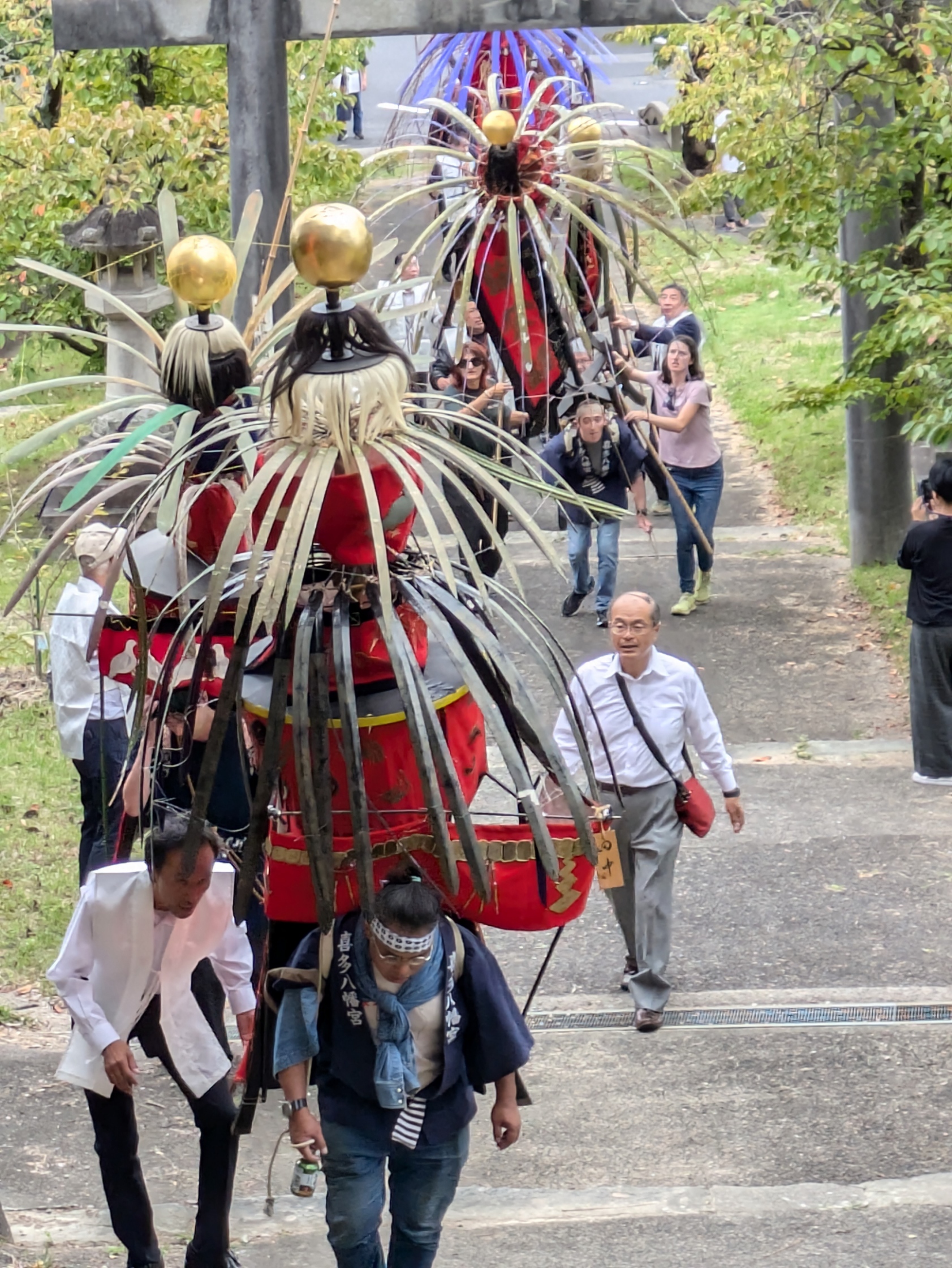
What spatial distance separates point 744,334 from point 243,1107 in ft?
46.1

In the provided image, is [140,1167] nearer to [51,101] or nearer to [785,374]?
[51,101]

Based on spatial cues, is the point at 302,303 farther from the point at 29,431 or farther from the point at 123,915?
the point at 29,431

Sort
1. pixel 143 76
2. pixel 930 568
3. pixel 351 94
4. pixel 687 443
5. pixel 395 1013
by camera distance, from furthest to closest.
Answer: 1. pixel 351 94
2. pixel 143 76
3. pixel 687 443
4. pixel 930 568
5. pixel 395 1013

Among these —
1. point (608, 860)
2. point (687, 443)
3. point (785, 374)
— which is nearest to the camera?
point (608, 860)

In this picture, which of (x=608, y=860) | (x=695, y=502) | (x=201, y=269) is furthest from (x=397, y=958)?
(x=695, y=502)

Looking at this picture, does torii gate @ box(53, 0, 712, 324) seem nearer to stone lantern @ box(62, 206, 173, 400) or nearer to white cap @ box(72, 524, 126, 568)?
stone lantern @ box(62, 206, 173, 400)

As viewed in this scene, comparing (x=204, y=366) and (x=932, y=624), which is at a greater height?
(x=204, y=366)

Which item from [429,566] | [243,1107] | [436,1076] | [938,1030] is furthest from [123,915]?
[938,1030]

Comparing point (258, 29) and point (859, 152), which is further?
point (859, 152)

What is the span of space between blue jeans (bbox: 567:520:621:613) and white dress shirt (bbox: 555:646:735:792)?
12.0ft

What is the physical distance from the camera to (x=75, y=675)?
226 inches

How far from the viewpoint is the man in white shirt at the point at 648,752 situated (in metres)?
5.90

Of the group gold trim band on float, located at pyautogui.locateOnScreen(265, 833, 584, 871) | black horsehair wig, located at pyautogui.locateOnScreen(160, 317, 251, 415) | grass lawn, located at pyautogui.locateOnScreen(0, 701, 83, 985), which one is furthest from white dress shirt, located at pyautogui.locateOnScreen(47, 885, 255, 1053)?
grass lawn, located at pyautogui.locateOnScreen(0, 701, 83, 985)

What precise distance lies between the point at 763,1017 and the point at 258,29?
17.0 feet
